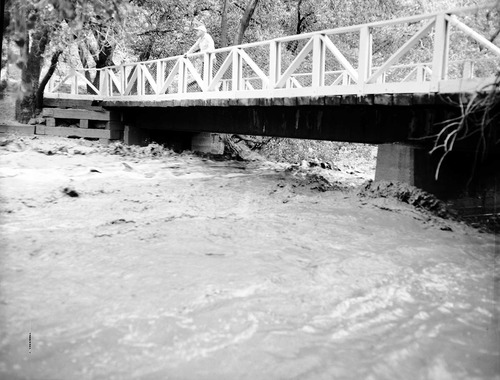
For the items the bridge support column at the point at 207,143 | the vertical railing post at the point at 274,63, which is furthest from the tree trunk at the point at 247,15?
the vertical railing post at the point at 274,63

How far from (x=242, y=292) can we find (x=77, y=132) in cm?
1335

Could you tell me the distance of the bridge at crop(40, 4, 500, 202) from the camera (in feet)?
22.2

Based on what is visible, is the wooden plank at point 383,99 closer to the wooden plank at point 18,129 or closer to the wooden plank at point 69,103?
the wooden plank at point 69,103

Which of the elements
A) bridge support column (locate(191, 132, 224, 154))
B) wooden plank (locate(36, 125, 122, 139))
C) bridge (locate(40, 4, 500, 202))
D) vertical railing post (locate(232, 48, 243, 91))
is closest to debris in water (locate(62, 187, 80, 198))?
bridge (locate(40, 4, 500, 202))

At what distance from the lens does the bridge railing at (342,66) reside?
265 inches

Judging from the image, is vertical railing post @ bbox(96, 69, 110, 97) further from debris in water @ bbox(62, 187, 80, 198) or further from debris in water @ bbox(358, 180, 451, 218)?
debris in water @ bbox(358, 180, 451, 218)

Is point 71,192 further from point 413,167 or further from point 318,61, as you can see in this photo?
point 413,167

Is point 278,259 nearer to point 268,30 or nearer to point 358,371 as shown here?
point 358,371

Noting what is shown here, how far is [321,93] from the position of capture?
8328 millimetres

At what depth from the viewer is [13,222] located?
5906 mm

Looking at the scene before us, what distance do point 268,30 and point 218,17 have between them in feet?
7.18

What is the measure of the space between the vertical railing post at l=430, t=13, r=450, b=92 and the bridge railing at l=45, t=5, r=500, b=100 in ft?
0.04

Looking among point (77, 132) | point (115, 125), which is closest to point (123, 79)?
point (115, 125)

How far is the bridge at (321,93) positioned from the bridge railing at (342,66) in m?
0.02
